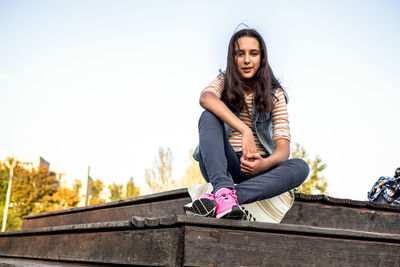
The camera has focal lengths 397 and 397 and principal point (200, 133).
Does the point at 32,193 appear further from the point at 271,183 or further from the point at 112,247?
the point at 271,183

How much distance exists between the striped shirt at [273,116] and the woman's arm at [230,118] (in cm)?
15

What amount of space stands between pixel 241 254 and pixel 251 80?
4.73 ft

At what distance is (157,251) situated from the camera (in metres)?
1.63

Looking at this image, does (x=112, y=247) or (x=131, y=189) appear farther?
(x=131, y=189)

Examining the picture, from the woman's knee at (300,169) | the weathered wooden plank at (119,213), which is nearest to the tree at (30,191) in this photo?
the weathered wooden plank at (119,213)

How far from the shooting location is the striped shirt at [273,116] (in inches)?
97.3

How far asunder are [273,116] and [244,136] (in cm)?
43

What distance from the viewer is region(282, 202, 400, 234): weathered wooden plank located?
2.43m

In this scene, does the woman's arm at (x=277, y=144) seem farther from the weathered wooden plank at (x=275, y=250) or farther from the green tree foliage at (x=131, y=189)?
the green tree foliage at (x=131, y=189)

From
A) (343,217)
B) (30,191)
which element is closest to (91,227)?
(343,217)

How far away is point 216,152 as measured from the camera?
2125mm

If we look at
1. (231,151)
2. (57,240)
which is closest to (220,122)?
(231,151)

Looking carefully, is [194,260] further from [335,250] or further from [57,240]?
[57,240]

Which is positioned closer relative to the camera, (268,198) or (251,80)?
(268,198)
